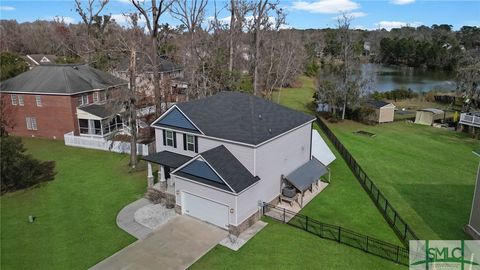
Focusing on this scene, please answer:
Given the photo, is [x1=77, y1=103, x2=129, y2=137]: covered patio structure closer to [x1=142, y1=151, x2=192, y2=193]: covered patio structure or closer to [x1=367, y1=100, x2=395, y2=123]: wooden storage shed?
[x1=142, y1=151, x2=192, y2=193]: covered patio structure

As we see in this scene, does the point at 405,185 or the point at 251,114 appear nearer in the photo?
the point at 251,114

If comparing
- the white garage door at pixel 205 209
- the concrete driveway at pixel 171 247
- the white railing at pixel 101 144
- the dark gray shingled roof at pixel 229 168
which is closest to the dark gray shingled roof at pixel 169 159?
the white garage door at pixel 205 209

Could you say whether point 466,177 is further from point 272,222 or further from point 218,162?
point 218,162

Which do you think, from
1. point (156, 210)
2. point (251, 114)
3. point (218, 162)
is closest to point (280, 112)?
point (251, 114)

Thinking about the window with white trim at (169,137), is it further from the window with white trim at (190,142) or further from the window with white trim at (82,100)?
the window with white trim at (82,100)

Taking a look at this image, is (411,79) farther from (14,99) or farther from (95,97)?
(14,99)
